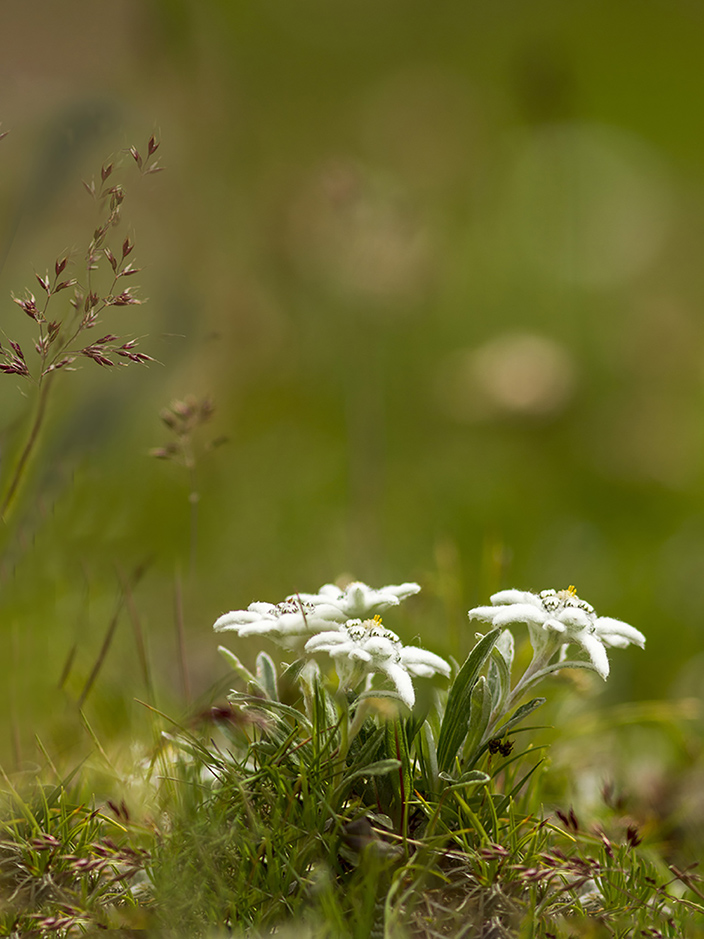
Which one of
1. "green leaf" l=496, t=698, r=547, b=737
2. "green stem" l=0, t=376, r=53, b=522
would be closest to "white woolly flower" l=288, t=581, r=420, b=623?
"green leaf" l=496, t=698, r=547, b=737

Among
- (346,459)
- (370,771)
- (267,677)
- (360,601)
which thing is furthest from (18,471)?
(346,459)

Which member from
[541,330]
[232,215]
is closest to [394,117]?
[232,215]

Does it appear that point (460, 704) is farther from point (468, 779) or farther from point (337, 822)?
point (337, 822)

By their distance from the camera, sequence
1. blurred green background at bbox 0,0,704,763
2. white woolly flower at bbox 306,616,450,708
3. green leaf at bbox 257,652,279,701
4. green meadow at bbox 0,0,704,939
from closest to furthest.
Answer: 1. white woolly flower at bbox 306,616,450,708
2. green meadow at bbox 0,0,704,939
3. green leaf at bbox 257,652,279,701
4. blurred green background at bbox 0,0,704,763

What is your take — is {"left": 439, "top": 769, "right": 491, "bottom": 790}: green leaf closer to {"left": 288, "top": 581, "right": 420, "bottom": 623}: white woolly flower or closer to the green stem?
{"left": 288, "top": 581, "right": 420, "bottom": 623}: white woolly flower

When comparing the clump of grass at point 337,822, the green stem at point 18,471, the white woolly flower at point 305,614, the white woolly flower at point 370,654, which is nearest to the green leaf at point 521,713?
the clump of grass at point 337,822

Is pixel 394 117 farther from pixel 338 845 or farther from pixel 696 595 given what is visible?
pixel 338 845

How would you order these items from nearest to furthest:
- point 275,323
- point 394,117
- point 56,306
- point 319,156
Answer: point 56,306, point 275,323, point 394,117, point 319,156
